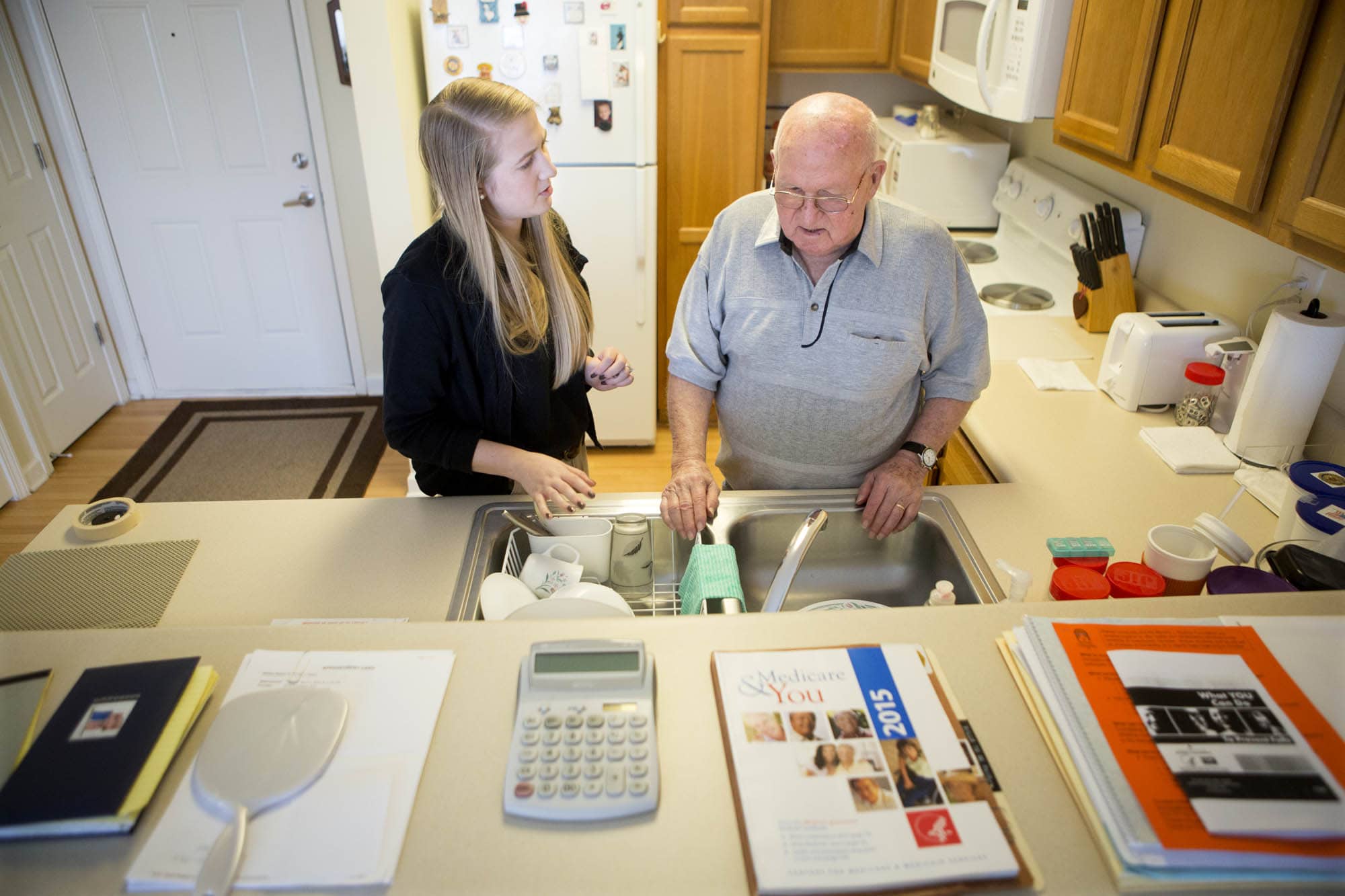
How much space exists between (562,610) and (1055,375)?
141 centimetres

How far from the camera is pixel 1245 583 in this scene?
1.04 metres

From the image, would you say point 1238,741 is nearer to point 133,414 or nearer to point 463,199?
point 463,199

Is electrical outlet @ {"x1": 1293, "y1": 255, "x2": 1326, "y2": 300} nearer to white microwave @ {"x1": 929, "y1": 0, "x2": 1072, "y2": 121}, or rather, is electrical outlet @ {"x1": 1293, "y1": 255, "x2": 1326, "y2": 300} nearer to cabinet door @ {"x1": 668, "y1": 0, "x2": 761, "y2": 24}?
white microwave @ {"x1": 929, "y1": 0, "x2": 1072, "y2": 121}

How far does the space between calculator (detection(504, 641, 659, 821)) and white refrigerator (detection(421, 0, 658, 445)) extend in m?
2.28

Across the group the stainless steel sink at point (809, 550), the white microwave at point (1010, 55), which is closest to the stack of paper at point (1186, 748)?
the stainless steel sink at point (809, 550)

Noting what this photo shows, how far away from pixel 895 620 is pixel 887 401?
2.14 ft

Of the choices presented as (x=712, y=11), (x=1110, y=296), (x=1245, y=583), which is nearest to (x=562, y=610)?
(x=1245, y=583)

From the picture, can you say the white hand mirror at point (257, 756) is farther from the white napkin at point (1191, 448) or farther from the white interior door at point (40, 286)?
the white interior door at point (40, 286)

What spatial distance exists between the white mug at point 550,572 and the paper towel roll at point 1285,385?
1.30 meters

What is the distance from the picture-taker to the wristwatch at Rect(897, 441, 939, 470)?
1.47 m

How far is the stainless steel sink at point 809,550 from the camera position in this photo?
1.33m

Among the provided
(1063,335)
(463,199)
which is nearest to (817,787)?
(463,199)

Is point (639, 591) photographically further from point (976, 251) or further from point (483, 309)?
point (976, 251)

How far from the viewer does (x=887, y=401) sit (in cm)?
151
